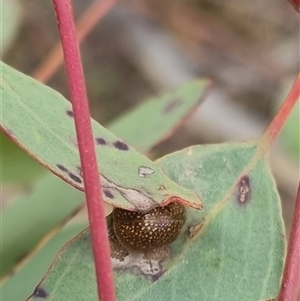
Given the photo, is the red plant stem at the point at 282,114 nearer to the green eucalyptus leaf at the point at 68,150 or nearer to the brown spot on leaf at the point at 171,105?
the green eucalyptus leaf at the point at 68,150

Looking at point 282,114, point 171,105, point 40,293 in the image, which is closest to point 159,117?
point 171,105

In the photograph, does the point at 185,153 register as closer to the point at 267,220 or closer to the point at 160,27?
the point at 267,220

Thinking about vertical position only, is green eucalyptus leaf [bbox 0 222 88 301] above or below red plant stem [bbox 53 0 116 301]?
below

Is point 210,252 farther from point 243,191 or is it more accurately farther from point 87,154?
point 87,154

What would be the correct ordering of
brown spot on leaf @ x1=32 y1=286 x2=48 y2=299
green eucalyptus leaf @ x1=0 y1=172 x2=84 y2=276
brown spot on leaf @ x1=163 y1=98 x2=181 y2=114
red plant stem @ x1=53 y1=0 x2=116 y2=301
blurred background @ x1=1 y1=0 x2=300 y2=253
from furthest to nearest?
1. blurred background @ x1=1 y1=0 x2=300 y2=253
2. brown spot on leaf @ x1=163 y1=98 x2=181 y2=114
3. green eucalyptus leaf @ x1=0 y1=172 x2=84 y2=276
4. brown spot on leaf @ x1=32 y1=286 x2=48 y2=299
5. red plant stem @ x1=53 y1=0 x2=116 y2=301

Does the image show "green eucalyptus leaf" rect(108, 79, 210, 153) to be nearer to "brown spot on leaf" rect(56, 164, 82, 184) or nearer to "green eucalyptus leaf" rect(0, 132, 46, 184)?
"green eucalyptus leaf" rect(0, 132, 46, 184)

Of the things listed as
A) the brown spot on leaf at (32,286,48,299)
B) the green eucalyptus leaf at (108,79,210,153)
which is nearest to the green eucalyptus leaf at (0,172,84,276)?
the green eucalyptus leaf at (108,79,210,153)
